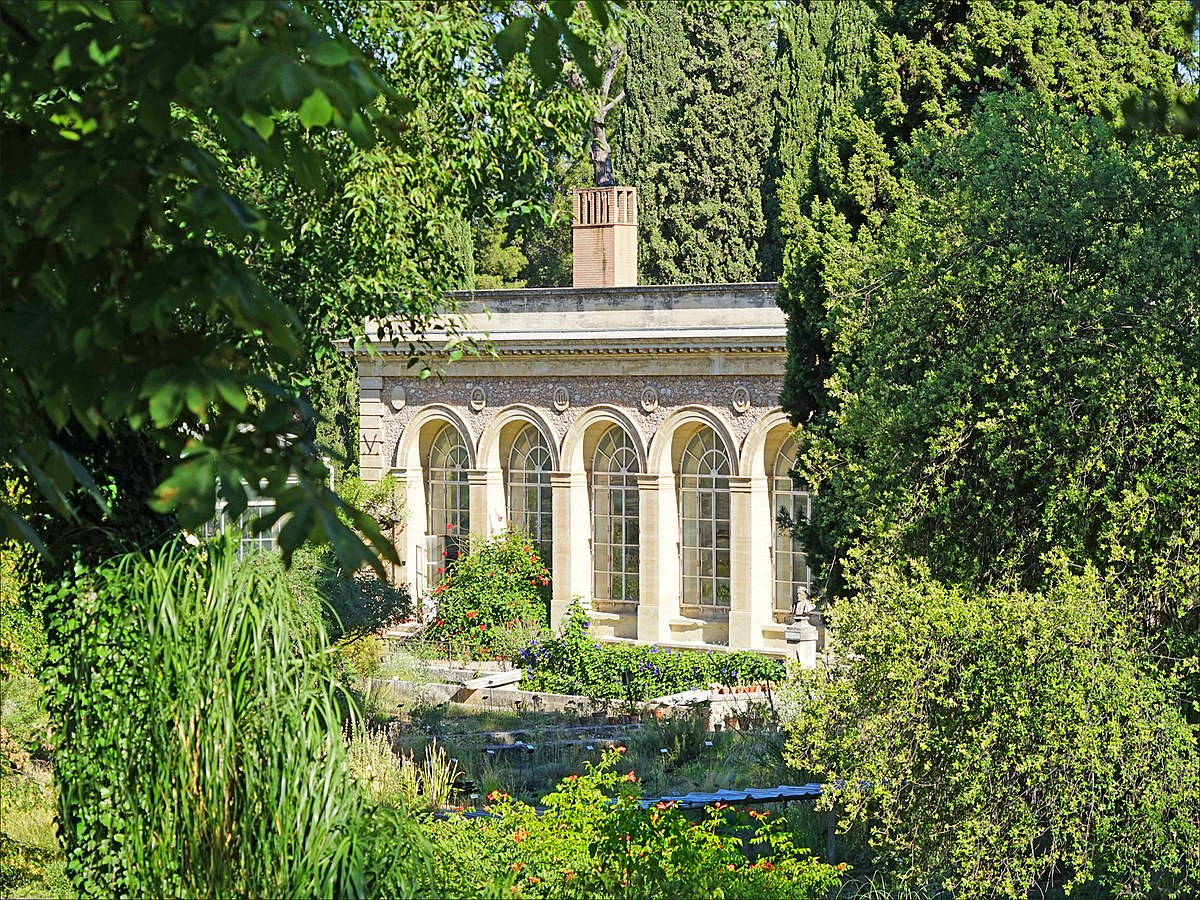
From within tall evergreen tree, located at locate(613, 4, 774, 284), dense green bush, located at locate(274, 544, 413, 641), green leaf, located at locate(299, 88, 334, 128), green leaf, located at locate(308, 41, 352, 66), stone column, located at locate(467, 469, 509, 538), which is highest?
tall evergreen tree, located at locate(613, 4, 774, 284)

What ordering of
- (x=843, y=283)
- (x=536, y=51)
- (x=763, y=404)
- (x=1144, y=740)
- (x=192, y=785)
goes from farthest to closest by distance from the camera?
(x=763, y=404) → (x=843, y=283) → (x=1144, y=740) → (x=192, y=785) → (x=536, y=51)

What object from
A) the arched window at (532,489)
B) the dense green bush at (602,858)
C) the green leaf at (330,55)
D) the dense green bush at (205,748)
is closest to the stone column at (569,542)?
the arched window at (532,489)

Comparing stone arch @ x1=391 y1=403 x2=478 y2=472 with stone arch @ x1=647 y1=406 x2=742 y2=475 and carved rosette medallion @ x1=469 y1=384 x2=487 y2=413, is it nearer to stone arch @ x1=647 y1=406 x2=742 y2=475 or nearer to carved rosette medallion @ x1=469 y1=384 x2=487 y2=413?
carved rosette medallion @ x1=469 y1=384 x2=487 y2=413

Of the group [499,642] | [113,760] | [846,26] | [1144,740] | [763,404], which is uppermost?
[846,26]

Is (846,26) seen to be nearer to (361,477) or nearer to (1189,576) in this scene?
(361,477)

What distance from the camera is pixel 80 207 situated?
3.08 metres

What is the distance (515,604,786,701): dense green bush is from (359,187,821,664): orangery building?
168 cm

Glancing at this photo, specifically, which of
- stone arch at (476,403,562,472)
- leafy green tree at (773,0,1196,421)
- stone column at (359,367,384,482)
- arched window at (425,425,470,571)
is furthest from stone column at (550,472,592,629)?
leafy green tree at (773,0,1196,421)

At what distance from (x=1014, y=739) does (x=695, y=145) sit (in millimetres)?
23854

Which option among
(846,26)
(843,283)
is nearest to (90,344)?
(843,283)

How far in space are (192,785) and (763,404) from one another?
53.0 feet

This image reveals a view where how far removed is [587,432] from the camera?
74.0 ft

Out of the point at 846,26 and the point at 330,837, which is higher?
the point at 846,26

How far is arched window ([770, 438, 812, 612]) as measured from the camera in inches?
827
